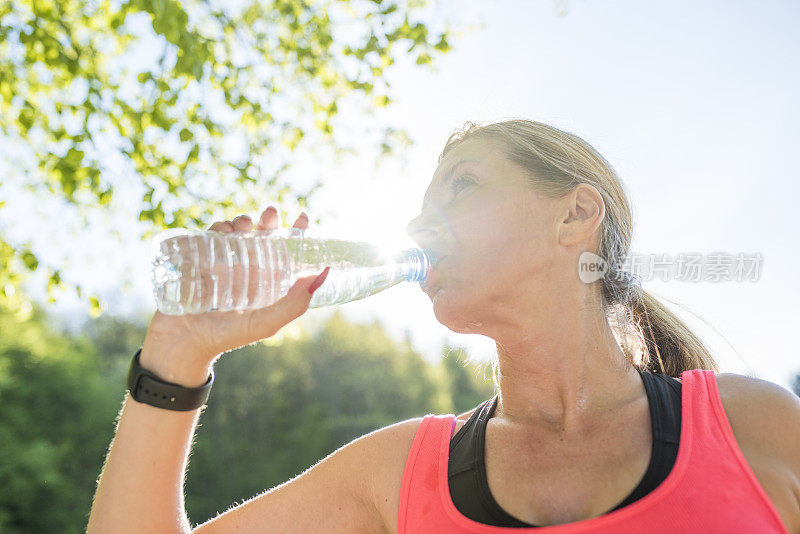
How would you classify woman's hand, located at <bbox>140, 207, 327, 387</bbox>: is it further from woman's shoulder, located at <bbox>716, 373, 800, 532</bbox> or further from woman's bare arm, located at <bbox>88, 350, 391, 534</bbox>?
woman's shoulder, located at <bbox>716, 373, 800, 532</bbox>

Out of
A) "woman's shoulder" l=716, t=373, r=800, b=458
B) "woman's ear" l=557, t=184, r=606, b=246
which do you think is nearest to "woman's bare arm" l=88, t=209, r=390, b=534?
"woman's ear" l=557, t=184, r=606, b=246

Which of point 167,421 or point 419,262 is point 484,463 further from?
point 167,421

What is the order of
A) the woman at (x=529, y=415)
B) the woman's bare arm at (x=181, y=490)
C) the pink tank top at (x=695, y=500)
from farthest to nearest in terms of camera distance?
1. the woman's bare arm at (x=181, y=490)
2. the woman at (x=529, y=415)
3. the pink tank top at (x=695, y=500)

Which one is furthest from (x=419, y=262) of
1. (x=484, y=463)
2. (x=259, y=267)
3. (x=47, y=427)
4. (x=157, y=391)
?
(x=47, y=427)

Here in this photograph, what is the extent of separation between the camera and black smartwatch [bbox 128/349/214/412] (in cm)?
165

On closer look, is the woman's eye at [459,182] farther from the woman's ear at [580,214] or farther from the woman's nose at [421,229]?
the woman's ear at [580,214]

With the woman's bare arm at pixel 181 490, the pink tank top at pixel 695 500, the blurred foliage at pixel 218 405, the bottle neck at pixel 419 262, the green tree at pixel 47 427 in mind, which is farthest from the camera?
the blurred foliage at pixel 218 405

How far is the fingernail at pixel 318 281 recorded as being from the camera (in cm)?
166

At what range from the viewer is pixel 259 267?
71.9 inches

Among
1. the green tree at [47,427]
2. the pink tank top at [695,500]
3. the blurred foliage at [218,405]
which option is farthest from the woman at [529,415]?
the green tree at [47,427]

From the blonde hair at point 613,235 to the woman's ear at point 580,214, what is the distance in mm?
31

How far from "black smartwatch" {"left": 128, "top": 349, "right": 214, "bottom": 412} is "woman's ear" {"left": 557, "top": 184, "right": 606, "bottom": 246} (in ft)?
3.79

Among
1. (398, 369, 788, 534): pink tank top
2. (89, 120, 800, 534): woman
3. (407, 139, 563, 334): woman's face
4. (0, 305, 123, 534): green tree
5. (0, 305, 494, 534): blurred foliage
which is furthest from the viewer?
(0, 305, 494, 534): blurred foliage

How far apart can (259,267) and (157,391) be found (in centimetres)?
43
